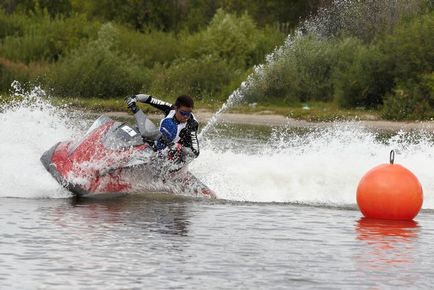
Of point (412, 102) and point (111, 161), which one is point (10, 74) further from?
point (111, 161)

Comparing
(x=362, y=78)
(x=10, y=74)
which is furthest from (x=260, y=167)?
(x=10, y=74)

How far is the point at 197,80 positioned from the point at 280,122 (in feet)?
17.7

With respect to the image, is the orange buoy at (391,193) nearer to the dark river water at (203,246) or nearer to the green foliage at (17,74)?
the dark river water at (203,246)

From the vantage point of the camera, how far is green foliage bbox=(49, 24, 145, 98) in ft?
140

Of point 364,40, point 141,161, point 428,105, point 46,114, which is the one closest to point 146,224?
point 141,161

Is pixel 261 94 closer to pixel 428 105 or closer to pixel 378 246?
pixel 428 105

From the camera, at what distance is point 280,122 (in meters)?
37.9

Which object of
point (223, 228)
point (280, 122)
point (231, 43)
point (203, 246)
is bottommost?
point (203, 246)

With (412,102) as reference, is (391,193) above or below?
below

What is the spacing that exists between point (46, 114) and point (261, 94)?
69.8 feet

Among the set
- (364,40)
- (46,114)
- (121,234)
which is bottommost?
(121,234)

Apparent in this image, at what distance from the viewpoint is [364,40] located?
42.1 metres

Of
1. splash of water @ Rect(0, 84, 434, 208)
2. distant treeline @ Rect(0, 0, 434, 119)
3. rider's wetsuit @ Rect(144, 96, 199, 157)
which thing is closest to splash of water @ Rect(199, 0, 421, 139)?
distant treeline @ Rect(0, 0, 434, 119)

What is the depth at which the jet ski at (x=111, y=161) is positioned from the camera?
17859mm
